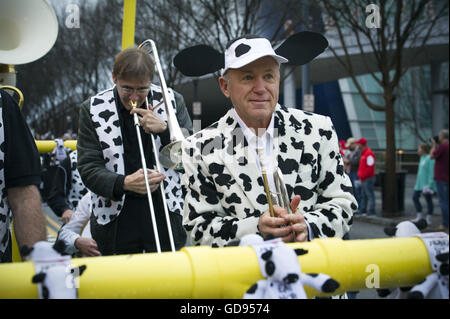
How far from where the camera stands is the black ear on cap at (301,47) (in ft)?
7.35

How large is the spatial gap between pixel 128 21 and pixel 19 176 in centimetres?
129

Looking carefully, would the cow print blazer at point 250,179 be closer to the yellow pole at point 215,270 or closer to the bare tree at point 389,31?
the yellow pole at point 215,270

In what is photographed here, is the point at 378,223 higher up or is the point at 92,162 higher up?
the point at 92,162

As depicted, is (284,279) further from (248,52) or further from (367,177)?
(367,177)

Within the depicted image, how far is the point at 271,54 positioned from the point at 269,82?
13 cm

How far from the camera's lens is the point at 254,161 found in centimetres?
221

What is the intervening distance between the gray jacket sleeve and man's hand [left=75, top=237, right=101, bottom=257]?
0.46m

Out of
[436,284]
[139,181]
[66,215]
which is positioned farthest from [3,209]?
[66,215]

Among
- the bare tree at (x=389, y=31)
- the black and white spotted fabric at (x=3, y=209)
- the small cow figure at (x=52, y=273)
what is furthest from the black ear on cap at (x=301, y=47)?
the bare tree at (x=389, y=31)

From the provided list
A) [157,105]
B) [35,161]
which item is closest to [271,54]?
[35,161]

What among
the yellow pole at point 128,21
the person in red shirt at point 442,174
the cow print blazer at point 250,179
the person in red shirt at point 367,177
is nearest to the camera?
the cow print blazer at point 250,179

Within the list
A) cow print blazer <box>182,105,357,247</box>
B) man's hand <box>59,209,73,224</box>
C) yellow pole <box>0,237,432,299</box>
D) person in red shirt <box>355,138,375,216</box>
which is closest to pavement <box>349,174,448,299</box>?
person in red shirt <box>355,138,375,216</box>

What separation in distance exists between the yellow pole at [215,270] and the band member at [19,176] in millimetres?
1027

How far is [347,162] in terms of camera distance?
1435 centimetres
